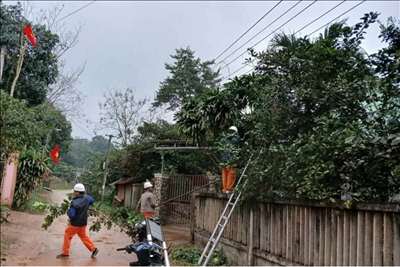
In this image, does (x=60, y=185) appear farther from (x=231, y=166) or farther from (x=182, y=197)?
(x=231, y=166)

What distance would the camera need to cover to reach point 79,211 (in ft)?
26.3

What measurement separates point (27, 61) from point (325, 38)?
16.8m

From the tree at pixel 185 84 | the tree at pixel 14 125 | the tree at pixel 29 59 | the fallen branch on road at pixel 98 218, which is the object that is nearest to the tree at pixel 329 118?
the fallen branch on road at pixel 98 218

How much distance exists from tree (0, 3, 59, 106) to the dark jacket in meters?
12.3

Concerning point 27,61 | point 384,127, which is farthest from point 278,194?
point 27,61

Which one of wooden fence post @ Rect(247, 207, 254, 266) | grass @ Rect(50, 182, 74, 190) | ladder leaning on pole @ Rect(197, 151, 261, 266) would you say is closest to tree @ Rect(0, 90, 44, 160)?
ladder leaning on pole @ Rect(197, 151, 261, 266)

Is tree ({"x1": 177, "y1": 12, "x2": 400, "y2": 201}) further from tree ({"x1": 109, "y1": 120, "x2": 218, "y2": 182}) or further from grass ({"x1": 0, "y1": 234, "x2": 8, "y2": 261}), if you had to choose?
tree ({"x1": 109, "y1": 120, "x2": 218, "y2": 182})

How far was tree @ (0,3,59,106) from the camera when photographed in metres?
18.2

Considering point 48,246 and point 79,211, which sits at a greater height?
point 79,211

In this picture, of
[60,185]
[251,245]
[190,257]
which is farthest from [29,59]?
[60,185]

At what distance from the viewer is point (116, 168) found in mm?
25109

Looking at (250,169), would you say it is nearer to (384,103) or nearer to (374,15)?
(384,103)

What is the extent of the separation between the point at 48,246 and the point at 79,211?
1954 millimetres

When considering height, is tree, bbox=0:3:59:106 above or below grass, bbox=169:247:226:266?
above
